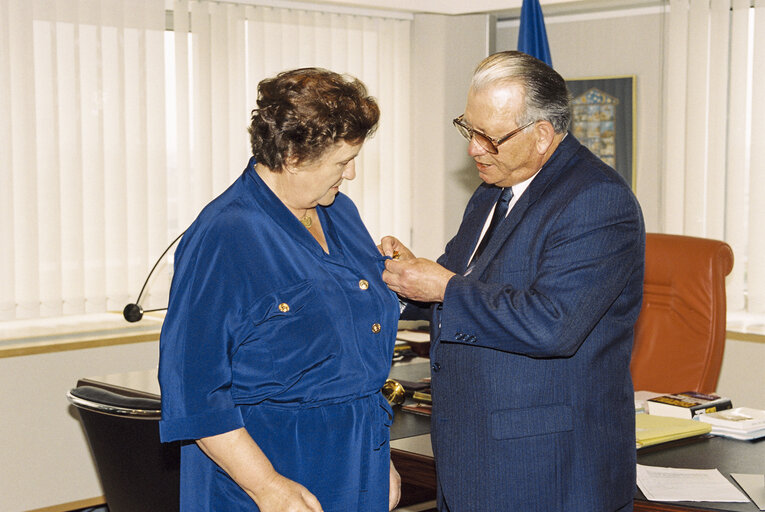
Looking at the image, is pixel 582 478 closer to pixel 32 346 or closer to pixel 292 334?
pixel 292 334

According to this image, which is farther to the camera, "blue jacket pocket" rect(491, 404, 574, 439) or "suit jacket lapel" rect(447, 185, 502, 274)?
"suit jacket lapel" rect(447, 185, 502, 274)

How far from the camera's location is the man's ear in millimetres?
1941

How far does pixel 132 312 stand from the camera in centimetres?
373

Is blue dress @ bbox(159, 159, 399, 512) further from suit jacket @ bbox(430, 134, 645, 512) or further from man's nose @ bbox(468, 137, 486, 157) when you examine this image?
man's nose @ bbox(468, 137, 486, 157)

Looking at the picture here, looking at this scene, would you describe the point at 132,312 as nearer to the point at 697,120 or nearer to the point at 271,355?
the point at 271,355

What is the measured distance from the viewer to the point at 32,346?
375 cm

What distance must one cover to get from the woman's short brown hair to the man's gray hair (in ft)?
1.21

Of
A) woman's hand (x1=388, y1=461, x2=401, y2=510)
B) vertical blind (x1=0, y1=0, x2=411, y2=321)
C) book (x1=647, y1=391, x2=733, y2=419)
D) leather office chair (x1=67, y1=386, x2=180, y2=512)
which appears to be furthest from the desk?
vertical blind (x1=0, y1=0, x2=411, y2=321)

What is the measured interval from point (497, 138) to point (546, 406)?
1.87 feet

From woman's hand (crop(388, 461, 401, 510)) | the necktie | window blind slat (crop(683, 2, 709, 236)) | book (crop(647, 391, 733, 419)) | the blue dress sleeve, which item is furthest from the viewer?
window blind slat (crop(683, 2, 709, 236))

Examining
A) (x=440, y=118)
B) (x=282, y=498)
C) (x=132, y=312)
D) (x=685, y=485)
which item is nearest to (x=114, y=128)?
(x=132, y=312)

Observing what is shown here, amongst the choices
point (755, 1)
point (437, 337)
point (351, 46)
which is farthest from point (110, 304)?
point (755, 1)

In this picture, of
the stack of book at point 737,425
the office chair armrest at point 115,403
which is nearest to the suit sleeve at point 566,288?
the stack of book at point 737,425

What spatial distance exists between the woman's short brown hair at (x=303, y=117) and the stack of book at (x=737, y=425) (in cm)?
132
